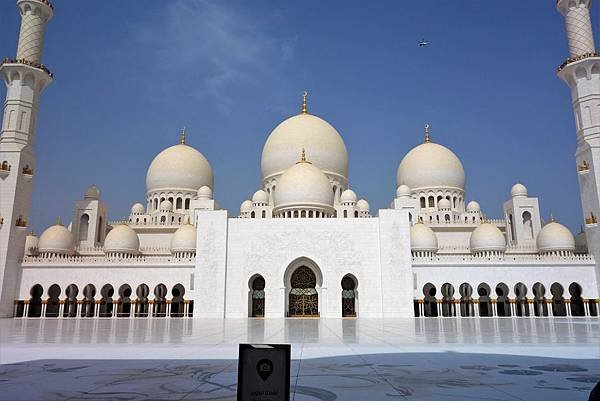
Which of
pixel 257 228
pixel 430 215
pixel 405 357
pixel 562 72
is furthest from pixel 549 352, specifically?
pixel 430 215

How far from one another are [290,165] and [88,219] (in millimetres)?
11953

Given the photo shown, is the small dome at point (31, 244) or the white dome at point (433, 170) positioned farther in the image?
the white dome at point (433, 170)

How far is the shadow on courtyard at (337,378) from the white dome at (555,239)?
20.0 metres

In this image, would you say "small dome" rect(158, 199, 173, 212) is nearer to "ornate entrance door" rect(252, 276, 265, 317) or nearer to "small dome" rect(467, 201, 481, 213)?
"ornate entrance door" rect(252, 276, 265, 317)

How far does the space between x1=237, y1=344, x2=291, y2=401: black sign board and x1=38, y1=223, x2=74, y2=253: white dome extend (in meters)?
24.6

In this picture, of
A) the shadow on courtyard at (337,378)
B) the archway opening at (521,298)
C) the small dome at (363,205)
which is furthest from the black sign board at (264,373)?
the small dome at (363,205)

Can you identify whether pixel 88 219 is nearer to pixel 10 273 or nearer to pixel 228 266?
pixel 10 273

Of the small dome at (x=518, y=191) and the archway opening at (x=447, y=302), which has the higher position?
the small dome at (x=518, y=191)

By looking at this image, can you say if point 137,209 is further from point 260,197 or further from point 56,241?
point 260,197

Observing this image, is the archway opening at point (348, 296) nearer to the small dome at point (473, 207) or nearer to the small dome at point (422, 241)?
the small dome at point (422, 241)

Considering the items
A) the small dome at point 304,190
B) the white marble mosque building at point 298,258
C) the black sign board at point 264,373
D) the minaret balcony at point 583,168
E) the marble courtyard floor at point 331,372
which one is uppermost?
the minaret balcony at point 583,168

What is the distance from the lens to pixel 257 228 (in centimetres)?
2042

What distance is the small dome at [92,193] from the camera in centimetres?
2666

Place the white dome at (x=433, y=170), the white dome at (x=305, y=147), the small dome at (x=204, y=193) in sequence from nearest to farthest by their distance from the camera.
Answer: the white dome at (x=305, y=147)
the small dome at (x=204, y=193)
the white dome at (x=433, y=170)
